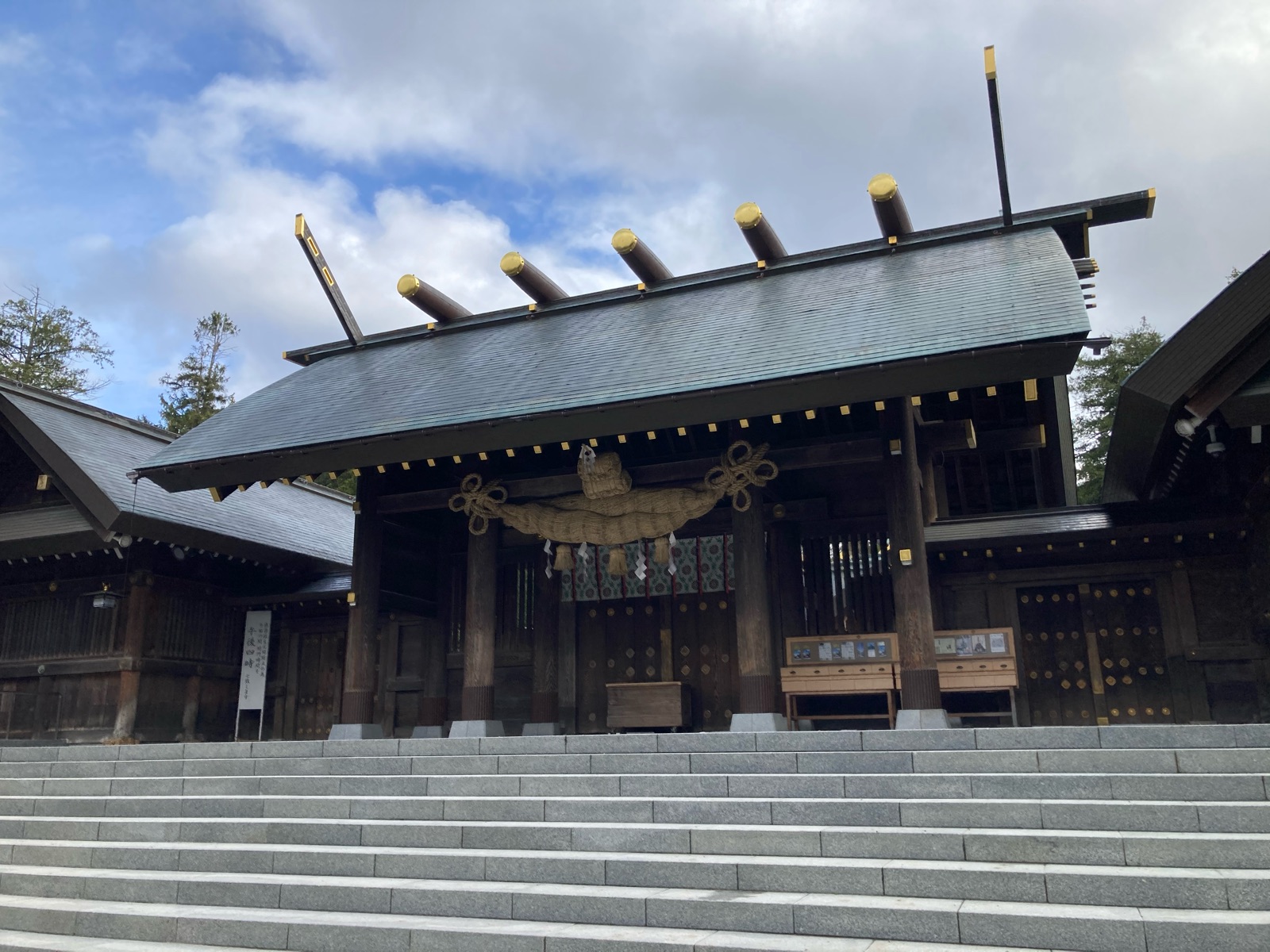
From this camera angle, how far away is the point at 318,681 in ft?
52.1

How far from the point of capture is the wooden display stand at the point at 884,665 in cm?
1021

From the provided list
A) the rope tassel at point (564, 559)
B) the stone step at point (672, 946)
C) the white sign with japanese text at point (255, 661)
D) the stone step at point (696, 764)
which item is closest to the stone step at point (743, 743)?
the stone step at point (696, 764)

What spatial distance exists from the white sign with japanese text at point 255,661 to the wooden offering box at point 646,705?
21.7 ft

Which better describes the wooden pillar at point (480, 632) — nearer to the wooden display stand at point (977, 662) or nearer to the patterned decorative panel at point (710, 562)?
the patterned decorative panel at point (710, 562)

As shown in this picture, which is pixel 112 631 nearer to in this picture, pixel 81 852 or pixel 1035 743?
pixel 81 852

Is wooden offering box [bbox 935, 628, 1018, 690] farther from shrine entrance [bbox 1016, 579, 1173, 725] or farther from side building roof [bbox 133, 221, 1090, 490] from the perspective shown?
side building roof [bbox 133, 221, 1090, 490]

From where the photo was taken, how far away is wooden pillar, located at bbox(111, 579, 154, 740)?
14.1m

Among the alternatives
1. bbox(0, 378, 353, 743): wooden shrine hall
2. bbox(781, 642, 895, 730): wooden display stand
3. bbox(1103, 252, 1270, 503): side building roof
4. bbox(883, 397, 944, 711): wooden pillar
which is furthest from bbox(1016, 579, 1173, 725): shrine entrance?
bbox(0, 378, 353, 743): wooden shrine hall

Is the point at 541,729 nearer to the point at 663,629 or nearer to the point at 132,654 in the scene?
the point at 663,629

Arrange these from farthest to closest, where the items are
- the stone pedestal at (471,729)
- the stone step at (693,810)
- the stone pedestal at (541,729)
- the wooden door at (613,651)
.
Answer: the wooden door at (613,651)
the stone pedestal at (541,729)
the stone pedestal at (471,729)
the stone step at (693,810)

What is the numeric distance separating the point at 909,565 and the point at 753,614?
1641 mm

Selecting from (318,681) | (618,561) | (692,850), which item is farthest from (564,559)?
(318,681)

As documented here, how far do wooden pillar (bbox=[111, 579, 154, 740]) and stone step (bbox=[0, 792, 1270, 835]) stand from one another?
5.37 meters

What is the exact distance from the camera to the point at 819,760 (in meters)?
7.18
